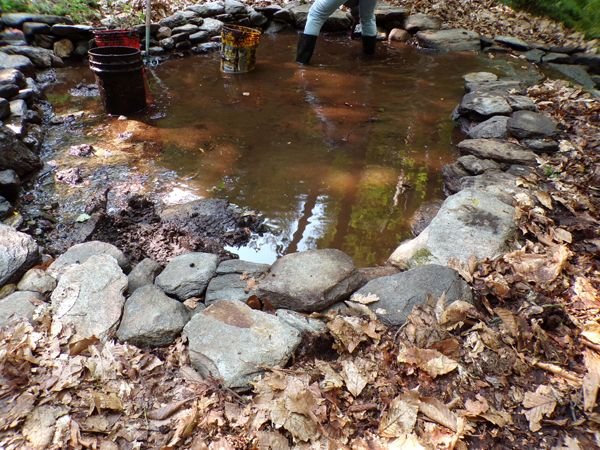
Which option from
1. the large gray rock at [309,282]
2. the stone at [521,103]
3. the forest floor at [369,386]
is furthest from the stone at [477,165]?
the large gray rock at [309,282]

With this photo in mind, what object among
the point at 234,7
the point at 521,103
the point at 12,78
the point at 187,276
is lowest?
the point at 12,78

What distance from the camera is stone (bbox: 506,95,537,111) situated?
15.3 ft

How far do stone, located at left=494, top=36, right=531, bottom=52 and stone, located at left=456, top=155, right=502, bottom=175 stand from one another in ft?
15.9

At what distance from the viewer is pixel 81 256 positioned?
2.70m

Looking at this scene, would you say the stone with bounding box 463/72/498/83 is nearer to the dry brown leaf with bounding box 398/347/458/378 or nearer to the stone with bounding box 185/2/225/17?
the dry brown leaf with bounding box 398/347/458/378

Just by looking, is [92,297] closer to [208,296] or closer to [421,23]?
[208,296]

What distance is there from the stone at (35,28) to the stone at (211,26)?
95.9 inches

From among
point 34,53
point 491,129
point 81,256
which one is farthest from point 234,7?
point 81,256

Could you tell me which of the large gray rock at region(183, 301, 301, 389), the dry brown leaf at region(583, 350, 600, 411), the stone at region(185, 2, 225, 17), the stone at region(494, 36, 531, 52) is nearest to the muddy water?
the large gray rock at region(183, 301, 301, 389)

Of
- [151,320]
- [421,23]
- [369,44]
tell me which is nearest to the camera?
[151,320]

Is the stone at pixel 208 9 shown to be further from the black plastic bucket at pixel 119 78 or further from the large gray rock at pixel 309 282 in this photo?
the large gray rock at pixel 309 282

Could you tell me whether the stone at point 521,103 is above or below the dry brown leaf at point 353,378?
above

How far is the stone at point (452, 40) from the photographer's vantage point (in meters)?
7.93

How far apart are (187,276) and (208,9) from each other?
24.2 feet
